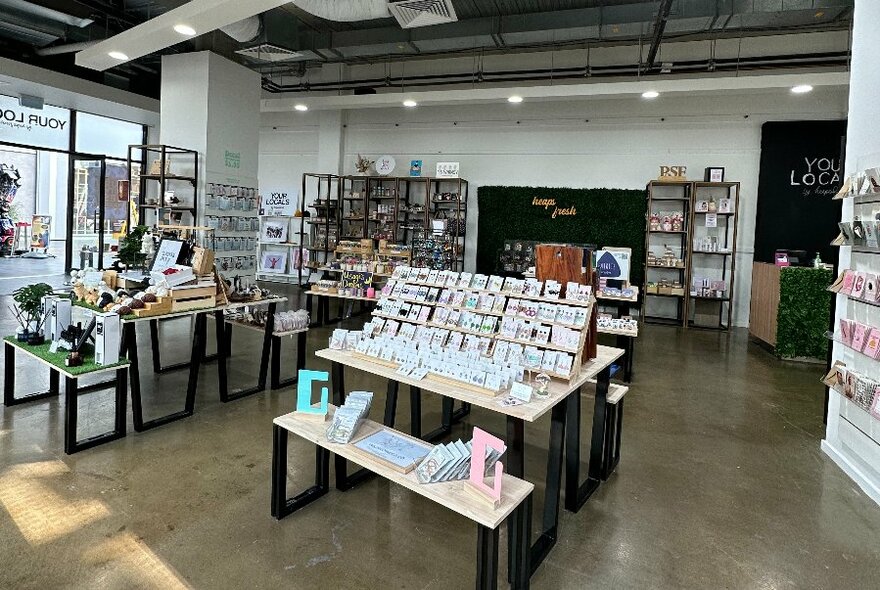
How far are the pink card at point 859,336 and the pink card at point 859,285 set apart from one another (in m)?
0.19

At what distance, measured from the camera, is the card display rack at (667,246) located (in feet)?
30.7

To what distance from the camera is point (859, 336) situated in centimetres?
358

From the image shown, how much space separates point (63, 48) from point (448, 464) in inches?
388

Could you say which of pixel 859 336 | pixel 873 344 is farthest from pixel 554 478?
pixel 859 336

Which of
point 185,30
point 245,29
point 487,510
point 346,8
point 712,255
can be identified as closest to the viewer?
point 487,510

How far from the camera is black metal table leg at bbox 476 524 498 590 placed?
2008 mm

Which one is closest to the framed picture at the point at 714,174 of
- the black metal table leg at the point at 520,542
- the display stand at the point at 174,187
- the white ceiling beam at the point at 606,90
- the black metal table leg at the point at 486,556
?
the white ceiling beam at the point at 606,90

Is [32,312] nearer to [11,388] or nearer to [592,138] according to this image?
[11,388]

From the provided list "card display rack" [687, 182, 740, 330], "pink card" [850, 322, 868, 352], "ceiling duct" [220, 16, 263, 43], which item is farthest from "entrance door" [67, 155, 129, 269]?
"pink card" [850, 322, 868, 352]

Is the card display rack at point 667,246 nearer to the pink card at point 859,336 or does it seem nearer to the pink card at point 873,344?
the pink card at point 859,336

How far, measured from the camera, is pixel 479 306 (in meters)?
3.23

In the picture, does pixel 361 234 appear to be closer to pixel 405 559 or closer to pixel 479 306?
pixel 479 306

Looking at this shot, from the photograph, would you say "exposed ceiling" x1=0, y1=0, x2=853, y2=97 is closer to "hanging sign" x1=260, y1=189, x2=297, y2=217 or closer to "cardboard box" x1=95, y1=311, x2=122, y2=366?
"hanging sign" x1=260, y1=189, x2=297, y2=217

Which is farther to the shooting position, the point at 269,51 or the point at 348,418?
the point at 269,51
